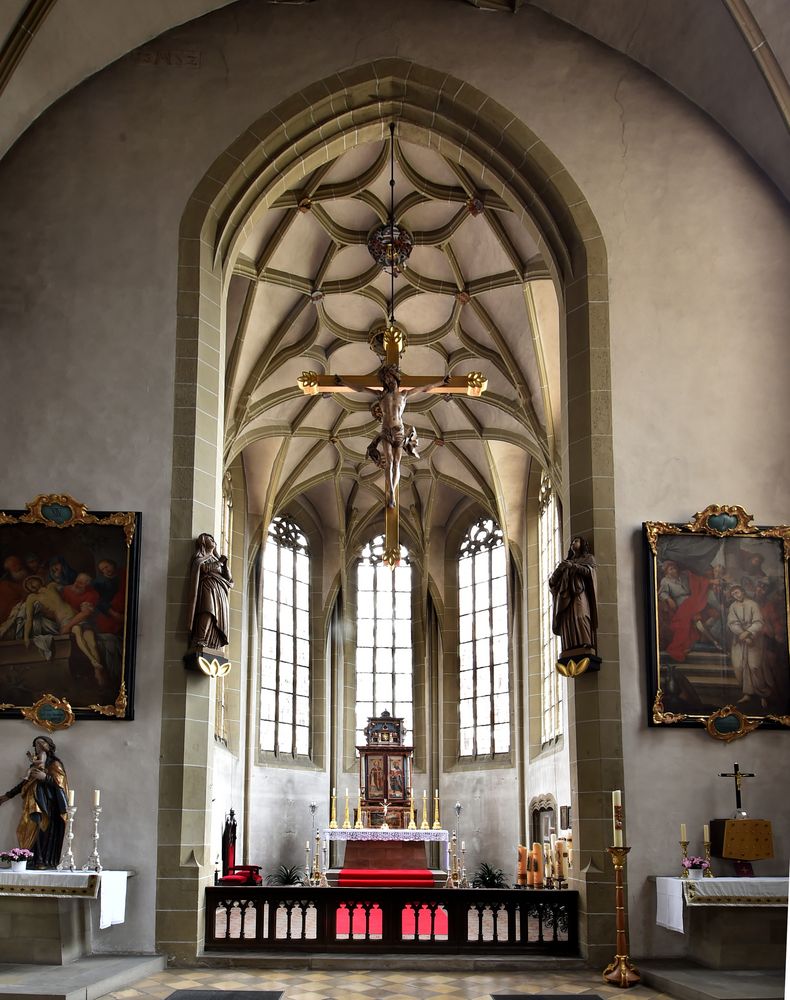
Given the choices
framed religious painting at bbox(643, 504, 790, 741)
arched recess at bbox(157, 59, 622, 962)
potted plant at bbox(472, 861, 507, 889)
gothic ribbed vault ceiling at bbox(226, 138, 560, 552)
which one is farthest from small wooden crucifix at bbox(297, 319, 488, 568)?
potted plant at bbox(472, 861, 507, 889)

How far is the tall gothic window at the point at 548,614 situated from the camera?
19.7 m

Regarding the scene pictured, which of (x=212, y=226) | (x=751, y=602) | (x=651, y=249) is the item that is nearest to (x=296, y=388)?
(x=212, y=226)

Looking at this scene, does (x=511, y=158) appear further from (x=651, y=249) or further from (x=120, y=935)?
(x=120, y=935)

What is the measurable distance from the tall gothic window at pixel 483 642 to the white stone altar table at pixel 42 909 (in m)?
14.2

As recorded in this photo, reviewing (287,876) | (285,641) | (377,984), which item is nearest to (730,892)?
(377,984)

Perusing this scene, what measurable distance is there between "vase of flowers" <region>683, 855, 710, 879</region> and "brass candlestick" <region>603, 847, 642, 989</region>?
0.65 meters

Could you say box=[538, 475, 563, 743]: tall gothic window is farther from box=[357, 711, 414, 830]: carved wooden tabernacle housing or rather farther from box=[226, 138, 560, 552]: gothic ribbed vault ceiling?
box=[357, 711, 414, 830]: carved wooden tabernacle housing

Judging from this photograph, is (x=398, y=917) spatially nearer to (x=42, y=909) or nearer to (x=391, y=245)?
(x=42, y=909)

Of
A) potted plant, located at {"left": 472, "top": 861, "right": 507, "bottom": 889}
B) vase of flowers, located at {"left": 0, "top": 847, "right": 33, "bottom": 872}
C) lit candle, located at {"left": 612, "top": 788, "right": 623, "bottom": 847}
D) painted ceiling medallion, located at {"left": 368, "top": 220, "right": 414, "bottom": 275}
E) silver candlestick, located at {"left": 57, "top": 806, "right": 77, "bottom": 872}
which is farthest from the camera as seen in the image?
potted plant, located at {"left": 472, "top": 861, "right": 507, "bottom": 889}

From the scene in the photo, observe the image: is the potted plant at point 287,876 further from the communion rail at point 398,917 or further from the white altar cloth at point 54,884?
the white altar cloth at point 54,884

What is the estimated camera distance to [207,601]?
1054cm

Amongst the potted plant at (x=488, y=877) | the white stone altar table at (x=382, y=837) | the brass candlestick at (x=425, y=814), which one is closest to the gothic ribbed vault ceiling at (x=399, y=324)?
the brass candlestick at (x=425, y=814)

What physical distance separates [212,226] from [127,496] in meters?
3.00

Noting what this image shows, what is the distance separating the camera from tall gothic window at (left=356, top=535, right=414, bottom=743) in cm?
2475
